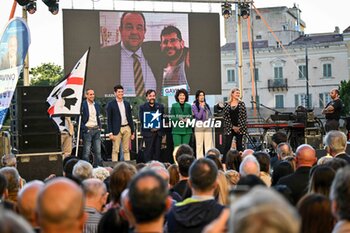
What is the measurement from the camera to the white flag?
41.5 feet

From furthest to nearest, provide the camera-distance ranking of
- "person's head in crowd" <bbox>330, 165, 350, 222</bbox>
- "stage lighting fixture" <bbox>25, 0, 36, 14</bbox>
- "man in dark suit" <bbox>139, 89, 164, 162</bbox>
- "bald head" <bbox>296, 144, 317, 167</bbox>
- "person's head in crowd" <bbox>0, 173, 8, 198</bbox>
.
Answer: "stage lighting fixture" <bbox>25, 0, 36, 14</bbox> < "man in dark suit" <bbox>139, 89, 164, 162</bbox> < "bald head" <bbox>296, 144, 317, 167</bbox> < "person's head in crowd" <bbox>0, 173, 8, 198</bbox> < "person's head in crowd" <bbox>330, 165, 350, 222</bbox>

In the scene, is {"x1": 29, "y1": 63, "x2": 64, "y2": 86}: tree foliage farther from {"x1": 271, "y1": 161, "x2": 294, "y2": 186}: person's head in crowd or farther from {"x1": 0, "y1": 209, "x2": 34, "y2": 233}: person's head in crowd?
{"x1": 0, "y1": 209, "x2": 34, "y2": 233}: person's head in crowd

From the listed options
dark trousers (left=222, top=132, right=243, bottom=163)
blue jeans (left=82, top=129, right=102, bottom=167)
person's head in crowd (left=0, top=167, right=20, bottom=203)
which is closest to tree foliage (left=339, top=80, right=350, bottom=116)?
dark trousers (left=222, top=132, right=243, bottom=163)

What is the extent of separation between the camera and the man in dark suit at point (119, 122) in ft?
44.7

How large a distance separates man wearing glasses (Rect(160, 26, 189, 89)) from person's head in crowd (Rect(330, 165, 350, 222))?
16198mm

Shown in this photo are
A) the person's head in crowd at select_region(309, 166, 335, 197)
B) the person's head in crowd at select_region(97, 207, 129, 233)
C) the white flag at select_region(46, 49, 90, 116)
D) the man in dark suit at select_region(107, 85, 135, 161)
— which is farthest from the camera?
the man in dark suit at select_region(107, 85, 135, 161)

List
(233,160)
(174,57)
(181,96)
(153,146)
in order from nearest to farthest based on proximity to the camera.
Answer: (233,160)
(181,96)
(153,146)
(174,57)

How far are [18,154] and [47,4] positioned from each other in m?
6.14

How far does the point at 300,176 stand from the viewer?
6293mm

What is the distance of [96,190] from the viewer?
4953 millimetres

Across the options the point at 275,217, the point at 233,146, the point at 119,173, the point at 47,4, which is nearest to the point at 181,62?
the point at 47,4

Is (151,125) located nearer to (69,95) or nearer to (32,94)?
(69,95)

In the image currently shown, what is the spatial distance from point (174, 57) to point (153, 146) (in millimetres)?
6015

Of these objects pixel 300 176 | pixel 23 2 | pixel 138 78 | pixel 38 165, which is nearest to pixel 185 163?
pixel 300 176
